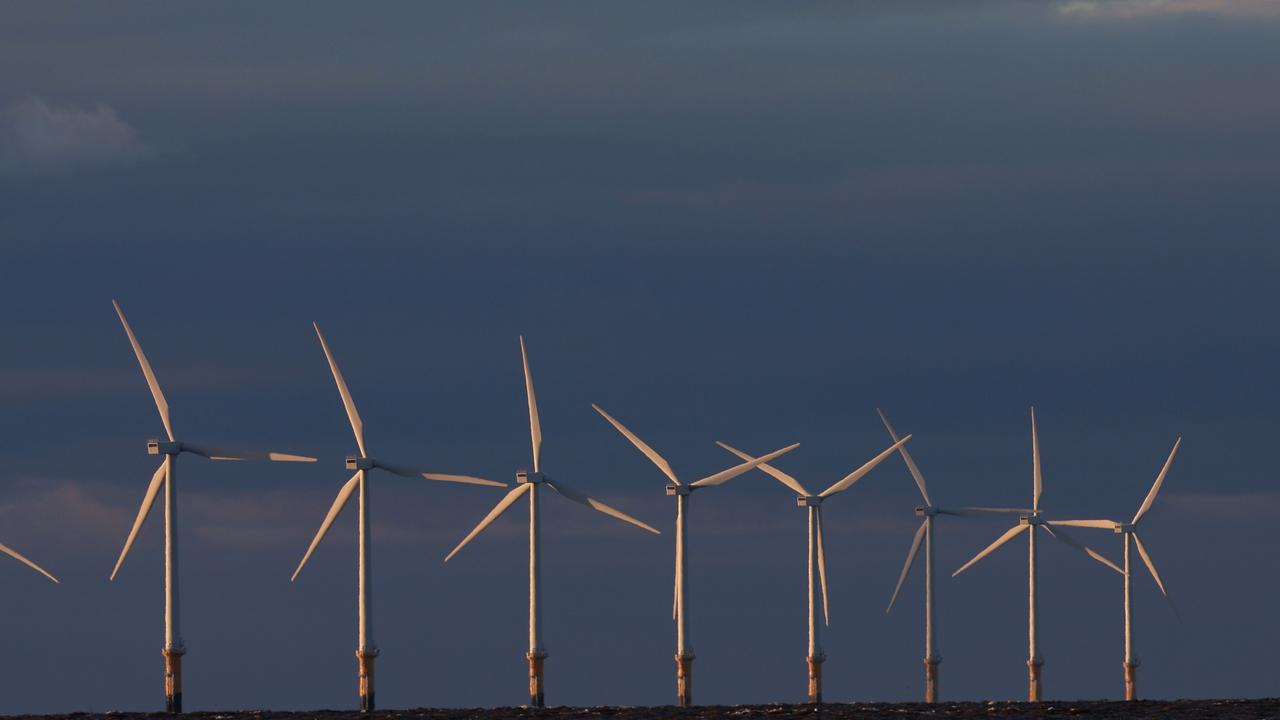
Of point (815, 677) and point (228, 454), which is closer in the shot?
point (228, 454)

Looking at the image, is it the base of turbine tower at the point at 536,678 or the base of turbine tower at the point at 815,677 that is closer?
the base of turbine tower at the point at 536,678

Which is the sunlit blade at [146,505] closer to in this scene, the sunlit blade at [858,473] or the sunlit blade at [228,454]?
the sunlit blade at [228,454]

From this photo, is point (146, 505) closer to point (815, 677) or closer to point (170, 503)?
point (170, 503)

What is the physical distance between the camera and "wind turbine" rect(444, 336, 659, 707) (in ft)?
545

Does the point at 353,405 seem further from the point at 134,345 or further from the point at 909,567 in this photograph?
the point at 909,567

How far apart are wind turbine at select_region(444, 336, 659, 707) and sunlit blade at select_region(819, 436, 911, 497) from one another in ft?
73.8

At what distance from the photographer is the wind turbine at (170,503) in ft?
514

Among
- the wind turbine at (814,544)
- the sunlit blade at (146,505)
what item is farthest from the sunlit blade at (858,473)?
the sunlit blade at (146,505)

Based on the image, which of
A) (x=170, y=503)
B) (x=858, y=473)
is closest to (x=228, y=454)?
(x=170, y=503)

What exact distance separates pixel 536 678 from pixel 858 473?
2944cm

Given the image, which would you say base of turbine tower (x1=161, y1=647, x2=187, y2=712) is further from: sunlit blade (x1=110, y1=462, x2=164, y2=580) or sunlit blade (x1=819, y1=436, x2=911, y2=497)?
sunlit blade (x1=819, y1=436, x2=911, y2=497)

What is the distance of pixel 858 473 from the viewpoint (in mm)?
181000

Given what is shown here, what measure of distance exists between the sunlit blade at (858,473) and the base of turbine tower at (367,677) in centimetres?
3880

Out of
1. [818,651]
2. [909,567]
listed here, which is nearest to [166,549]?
[818,651]
